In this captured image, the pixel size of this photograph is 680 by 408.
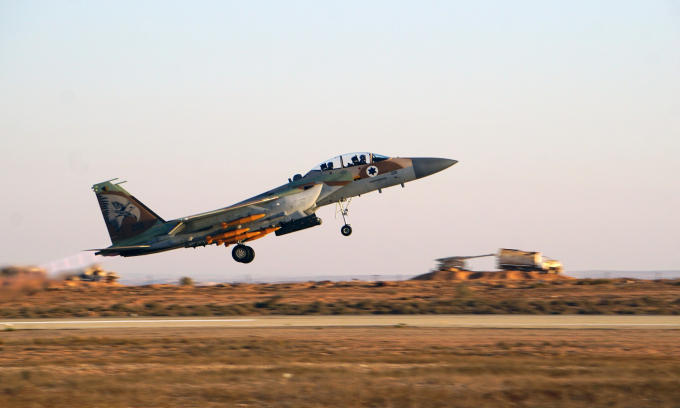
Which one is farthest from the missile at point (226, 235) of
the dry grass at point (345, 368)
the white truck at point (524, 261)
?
the white truck at point (524, 261)

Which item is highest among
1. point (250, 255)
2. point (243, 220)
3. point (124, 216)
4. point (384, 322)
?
point (124, 216)

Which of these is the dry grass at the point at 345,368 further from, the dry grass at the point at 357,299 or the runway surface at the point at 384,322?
the dry grass at the point at 357,299

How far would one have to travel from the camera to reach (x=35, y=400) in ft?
41.2

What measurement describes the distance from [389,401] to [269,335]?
10.4 meters

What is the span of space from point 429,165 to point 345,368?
18.9m

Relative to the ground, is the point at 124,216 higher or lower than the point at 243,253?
higher

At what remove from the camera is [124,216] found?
34781 millimetres

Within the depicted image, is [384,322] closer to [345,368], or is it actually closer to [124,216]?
[345,368]

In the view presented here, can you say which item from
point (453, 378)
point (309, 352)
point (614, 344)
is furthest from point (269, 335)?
point (614, 344)

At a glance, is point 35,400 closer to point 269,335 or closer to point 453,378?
point 453,378

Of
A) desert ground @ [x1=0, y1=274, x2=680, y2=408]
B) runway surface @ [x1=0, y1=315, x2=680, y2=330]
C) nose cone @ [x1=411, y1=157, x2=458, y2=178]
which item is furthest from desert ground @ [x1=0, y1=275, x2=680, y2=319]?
nose cone @ [x1=411, y1=157, x2=458, y2=178]

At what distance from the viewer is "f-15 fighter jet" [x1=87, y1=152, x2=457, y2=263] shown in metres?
33.1

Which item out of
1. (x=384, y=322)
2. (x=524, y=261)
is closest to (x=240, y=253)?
(x=384, y=322)

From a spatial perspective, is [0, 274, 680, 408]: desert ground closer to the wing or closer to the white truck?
the wing
